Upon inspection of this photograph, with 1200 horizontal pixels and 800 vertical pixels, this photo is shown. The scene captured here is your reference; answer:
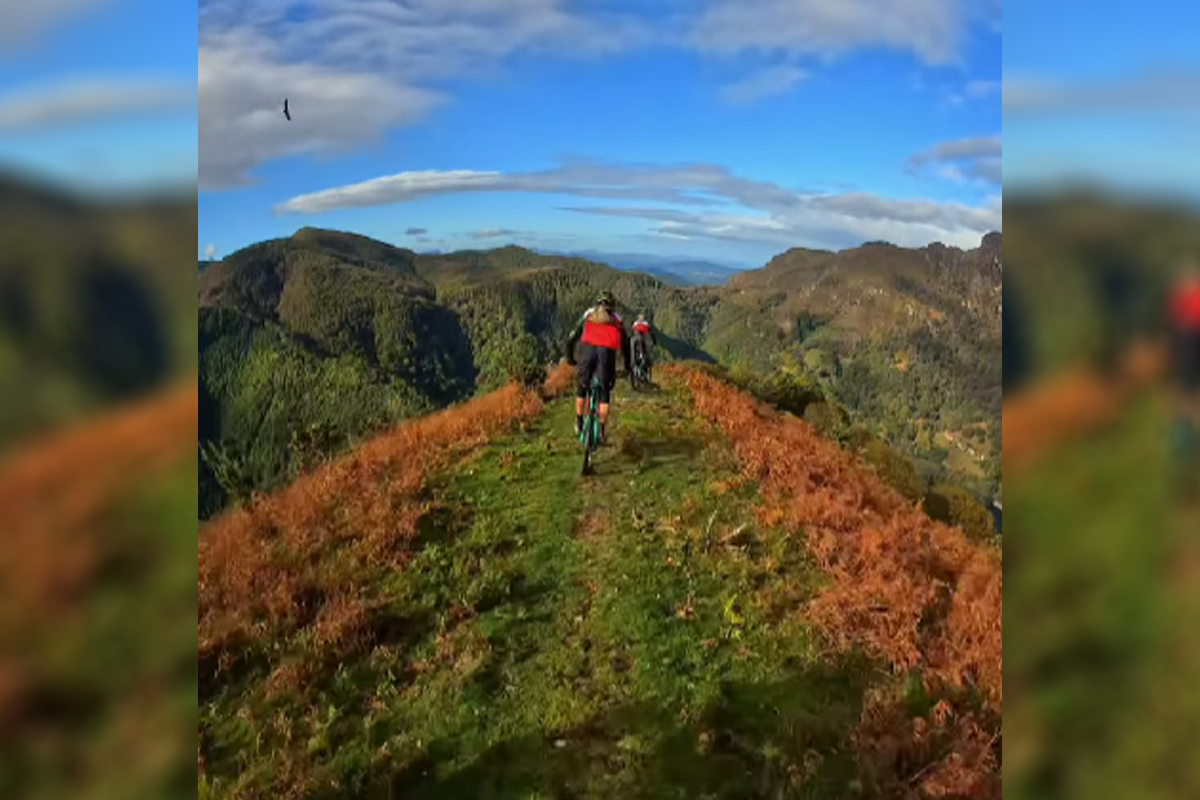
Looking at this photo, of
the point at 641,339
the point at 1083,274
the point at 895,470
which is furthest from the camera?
the point at 641,339

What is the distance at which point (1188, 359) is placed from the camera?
4.06 ft

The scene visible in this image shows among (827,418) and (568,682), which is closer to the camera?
(568,682)

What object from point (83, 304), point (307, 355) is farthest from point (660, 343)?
point (307, 355)

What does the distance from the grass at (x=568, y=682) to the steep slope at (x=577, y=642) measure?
0.07ft

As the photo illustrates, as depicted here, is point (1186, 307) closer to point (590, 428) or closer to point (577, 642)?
point (577, 642)

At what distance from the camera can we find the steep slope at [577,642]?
4965 mm

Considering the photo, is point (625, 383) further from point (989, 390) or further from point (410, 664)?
point (989, 390)

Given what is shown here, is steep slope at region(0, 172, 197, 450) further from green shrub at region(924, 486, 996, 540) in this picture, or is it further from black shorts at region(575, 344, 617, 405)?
black shorts at region(575, 344, 617, 405)

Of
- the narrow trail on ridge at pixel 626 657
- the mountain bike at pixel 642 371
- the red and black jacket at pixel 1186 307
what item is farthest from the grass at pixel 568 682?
the mountain bike at pixel 642 371

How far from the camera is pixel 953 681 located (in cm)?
A: 528

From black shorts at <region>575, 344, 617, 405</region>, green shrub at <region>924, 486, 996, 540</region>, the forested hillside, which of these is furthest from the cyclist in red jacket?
black shorts at <region>575, 344, 617, 405</region>

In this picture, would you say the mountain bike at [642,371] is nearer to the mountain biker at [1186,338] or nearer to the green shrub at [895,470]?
the green shrub at [895,470]

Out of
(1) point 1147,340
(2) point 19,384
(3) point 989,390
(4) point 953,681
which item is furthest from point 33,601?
(4) point 953,681

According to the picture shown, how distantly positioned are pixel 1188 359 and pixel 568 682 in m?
5.26
